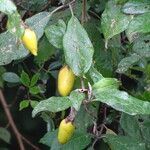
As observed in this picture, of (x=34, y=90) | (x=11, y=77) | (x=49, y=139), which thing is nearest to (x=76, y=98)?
(x=49, y=139)

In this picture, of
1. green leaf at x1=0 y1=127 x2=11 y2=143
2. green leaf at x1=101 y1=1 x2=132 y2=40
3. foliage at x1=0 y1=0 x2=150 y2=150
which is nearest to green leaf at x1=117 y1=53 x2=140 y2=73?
foliage at x1=0 y1=0 x2=150 y2=150

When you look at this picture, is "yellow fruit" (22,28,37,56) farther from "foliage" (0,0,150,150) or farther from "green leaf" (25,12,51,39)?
"green leaf" (25,12,51,39)

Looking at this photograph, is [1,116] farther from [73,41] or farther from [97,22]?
[73,41]

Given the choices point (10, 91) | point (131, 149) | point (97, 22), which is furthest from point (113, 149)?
point (10, 91)

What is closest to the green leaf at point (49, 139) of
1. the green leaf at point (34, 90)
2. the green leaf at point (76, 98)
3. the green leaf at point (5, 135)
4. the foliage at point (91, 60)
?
the foliage at point (91, 60)

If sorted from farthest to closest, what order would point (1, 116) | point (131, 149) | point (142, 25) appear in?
1. point (1, 116)
2. point (131, 149)
3. point (142, 25)
